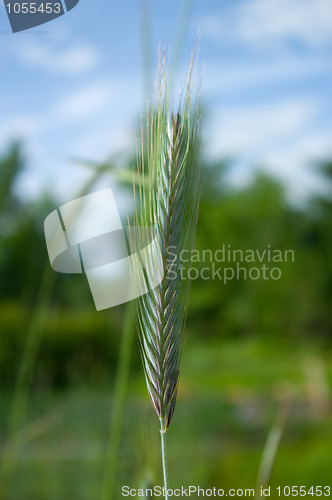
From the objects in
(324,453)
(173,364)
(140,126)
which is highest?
(140,126)

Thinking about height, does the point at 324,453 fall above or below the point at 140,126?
below

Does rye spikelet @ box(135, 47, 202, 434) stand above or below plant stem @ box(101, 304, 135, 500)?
above

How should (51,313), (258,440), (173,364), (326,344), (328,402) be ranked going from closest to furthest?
(173,364)
(258,440)
(51,313)
(328,402)
(326,344)

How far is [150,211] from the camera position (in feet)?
1.21

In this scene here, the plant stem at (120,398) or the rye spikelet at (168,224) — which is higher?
the rye spikelet at (168,224)

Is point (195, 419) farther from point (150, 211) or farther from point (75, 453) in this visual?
point (150, 211)

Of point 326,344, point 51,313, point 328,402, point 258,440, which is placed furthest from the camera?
point 326,344

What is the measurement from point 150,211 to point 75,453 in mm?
4803

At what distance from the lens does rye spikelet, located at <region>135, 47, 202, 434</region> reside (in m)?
0.35

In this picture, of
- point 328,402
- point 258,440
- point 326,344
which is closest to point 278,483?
point 258,440

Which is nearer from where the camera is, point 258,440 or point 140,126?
point 140,126

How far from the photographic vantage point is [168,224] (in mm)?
351

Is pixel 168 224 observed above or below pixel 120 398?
above

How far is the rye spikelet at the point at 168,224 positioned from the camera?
1.14 ft
